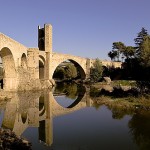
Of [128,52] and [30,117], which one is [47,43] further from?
[30,117]

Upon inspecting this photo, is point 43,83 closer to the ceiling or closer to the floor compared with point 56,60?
closer to the floor

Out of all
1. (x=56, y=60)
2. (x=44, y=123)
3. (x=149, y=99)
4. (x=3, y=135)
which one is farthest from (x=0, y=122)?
(x=56, y=60)

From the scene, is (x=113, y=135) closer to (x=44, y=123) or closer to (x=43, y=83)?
(x=44, y=123)

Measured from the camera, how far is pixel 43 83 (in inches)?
1566

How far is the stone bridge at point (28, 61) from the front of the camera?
103 ft

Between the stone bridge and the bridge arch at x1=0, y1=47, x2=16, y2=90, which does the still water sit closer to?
the bridge arch at x1=0, y1=47, x2=16, y2=90

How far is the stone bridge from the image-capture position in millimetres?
31531

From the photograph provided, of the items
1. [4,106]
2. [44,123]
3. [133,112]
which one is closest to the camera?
[44,123]

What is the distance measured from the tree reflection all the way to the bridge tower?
1163 inches

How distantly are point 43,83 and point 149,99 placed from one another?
20727 millimetres

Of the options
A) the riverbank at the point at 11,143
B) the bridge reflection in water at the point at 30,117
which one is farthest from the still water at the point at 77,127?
the riverbank at the point at 11,143

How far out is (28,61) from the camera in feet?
129

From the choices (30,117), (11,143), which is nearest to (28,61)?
(30,117)

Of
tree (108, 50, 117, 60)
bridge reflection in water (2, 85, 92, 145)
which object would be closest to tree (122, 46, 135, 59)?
tree (108, 50, 117, 60)
